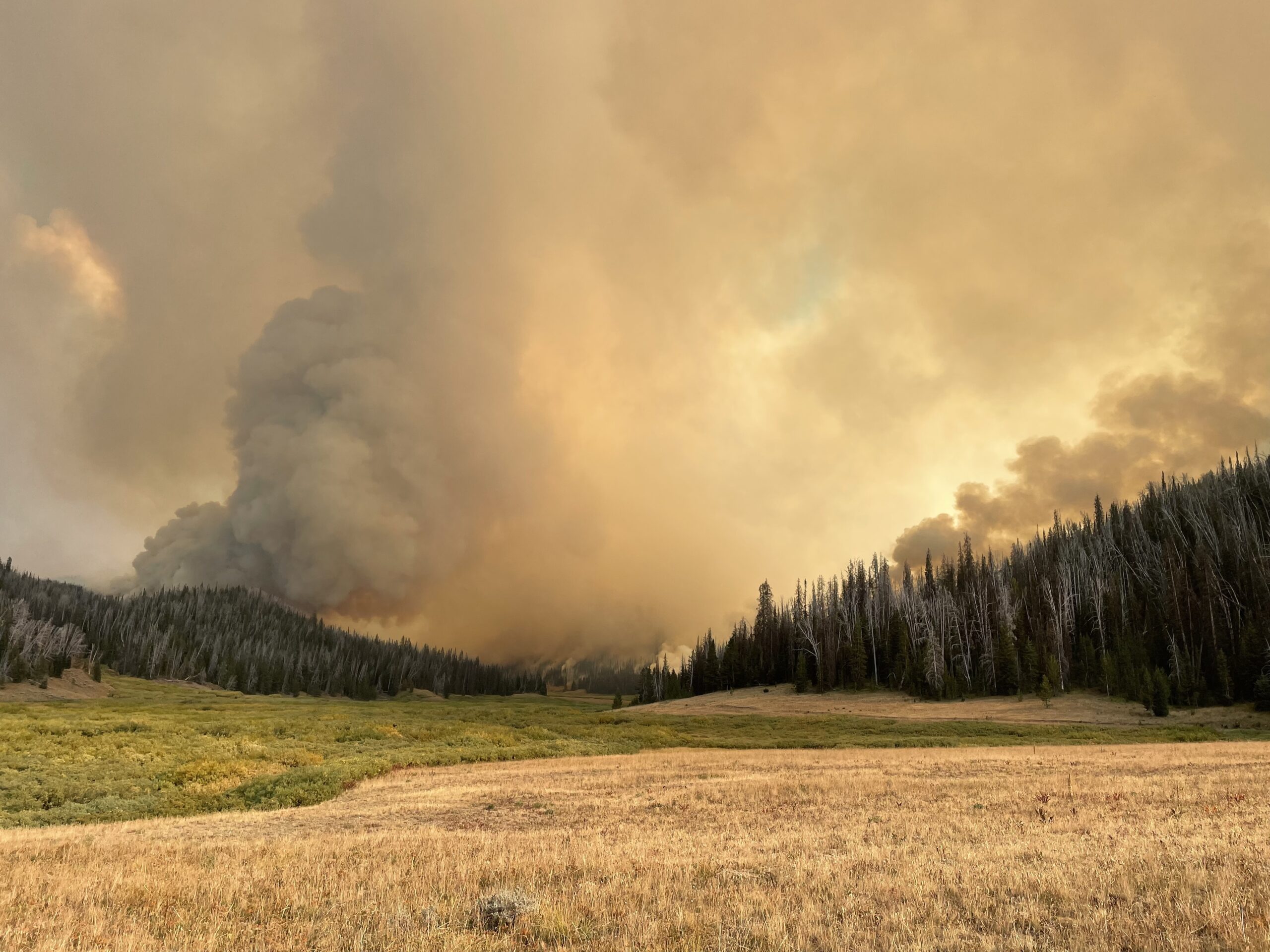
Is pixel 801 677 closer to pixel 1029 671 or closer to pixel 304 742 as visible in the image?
pixel 1029 671

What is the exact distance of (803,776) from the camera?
1228 inches

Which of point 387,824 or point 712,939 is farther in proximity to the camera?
point 387,824

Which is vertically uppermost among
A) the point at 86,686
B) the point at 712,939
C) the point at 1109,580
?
the point at 1109,580

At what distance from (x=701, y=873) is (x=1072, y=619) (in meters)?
149

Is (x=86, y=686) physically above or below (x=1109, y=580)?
below

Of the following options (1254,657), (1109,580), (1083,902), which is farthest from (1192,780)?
(1109,580)

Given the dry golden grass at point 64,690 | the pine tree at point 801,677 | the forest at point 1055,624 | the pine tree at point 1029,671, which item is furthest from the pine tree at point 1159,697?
the dry golden grass at point 64,690

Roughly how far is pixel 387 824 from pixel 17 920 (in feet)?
38.2

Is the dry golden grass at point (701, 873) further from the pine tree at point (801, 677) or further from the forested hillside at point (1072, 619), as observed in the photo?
the pine tree at point (801, 677)

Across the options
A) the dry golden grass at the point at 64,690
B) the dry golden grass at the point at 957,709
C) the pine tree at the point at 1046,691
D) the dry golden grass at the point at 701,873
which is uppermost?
the dry golden grass at the point at 701,873

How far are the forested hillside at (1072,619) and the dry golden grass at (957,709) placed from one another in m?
3.32

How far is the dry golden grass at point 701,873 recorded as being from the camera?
9.38 metres

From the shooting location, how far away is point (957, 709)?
110438 millimetres

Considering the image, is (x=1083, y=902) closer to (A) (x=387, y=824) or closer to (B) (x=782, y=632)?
(A) (x=387, y=824)
